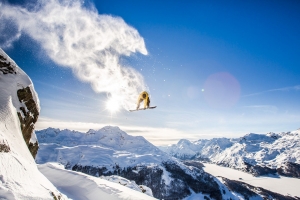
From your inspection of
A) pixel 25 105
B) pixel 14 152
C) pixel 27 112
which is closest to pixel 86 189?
pixel 14 152

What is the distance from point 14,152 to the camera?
37.2 feet

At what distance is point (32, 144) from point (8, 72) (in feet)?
28.3

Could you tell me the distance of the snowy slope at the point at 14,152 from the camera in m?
8.59

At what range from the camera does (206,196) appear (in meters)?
130

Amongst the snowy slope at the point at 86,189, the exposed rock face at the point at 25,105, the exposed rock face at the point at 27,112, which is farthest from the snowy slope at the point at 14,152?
the snowy slope at the point at 86,189

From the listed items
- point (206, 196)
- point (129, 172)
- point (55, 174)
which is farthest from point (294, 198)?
point (55, 174)

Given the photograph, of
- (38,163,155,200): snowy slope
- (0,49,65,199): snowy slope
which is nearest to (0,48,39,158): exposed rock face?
(0,49,65,199): snowy slope

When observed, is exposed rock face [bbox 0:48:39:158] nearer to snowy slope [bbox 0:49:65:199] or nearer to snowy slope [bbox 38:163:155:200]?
snowy slope [bbox 0:49:65:199]

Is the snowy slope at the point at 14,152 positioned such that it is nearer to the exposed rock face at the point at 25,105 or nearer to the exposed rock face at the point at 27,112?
the exposed rock face at the point at 25,105

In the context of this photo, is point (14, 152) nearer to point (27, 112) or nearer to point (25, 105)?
point (27, 112)

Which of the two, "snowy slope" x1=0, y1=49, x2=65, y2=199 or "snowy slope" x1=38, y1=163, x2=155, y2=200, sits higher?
"snowy slope" x1=0, y1=49, x2=65, y2=199

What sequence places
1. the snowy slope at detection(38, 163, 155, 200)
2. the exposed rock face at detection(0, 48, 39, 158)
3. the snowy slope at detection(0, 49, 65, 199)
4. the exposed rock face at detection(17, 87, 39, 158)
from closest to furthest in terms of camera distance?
1. the snowy slope at detection(0, 49, 65, 199)
2. the exposed rock face at detection(0, 48, 39, 158)
3. the exposed rock face at detection(17, 87, 39, 158)
4. the snowy slope at detection(38, 163, 155, 200)

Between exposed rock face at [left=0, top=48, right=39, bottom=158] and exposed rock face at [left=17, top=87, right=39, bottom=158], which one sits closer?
exposed rock face at [left=0, top=48, right=39, bottom=158]

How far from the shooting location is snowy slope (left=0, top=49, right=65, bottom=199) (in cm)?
859
